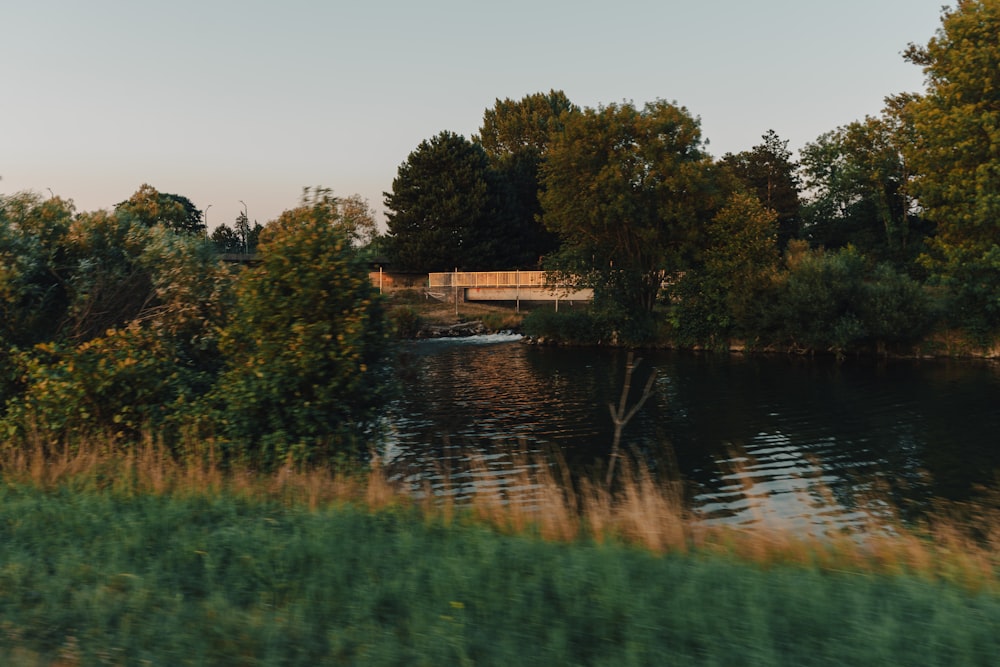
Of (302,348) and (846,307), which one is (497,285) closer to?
(846,307)

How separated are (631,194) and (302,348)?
39.7 meters

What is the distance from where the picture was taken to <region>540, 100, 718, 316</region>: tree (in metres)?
48.8

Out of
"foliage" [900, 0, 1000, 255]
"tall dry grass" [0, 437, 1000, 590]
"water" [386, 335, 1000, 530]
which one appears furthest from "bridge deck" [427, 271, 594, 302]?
"tall dry grass" [0, 437, 1000, 590]

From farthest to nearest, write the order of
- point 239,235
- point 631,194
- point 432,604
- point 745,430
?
point 239,235 → point 631,194 → point 745,430 → point 432,604

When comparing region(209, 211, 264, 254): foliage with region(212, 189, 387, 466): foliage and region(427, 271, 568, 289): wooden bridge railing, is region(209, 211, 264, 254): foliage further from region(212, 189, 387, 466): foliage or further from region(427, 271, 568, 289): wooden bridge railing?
region(212, 189, 387, 466): foliage

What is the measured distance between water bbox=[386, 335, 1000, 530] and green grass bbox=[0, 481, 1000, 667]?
7.83m

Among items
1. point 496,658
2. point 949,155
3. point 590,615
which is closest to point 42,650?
point 496,658

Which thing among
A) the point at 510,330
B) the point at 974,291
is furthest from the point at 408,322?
the point at 974,291

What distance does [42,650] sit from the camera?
16.5ft

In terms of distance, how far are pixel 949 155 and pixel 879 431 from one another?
24044mm

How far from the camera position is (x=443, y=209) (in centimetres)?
7762

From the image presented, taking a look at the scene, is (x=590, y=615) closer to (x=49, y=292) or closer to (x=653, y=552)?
(x=653, y=552)

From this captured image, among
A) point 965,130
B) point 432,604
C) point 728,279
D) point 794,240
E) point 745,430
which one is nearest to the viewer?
point 432,604

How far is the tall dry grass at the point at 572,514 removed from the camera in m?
8.05
